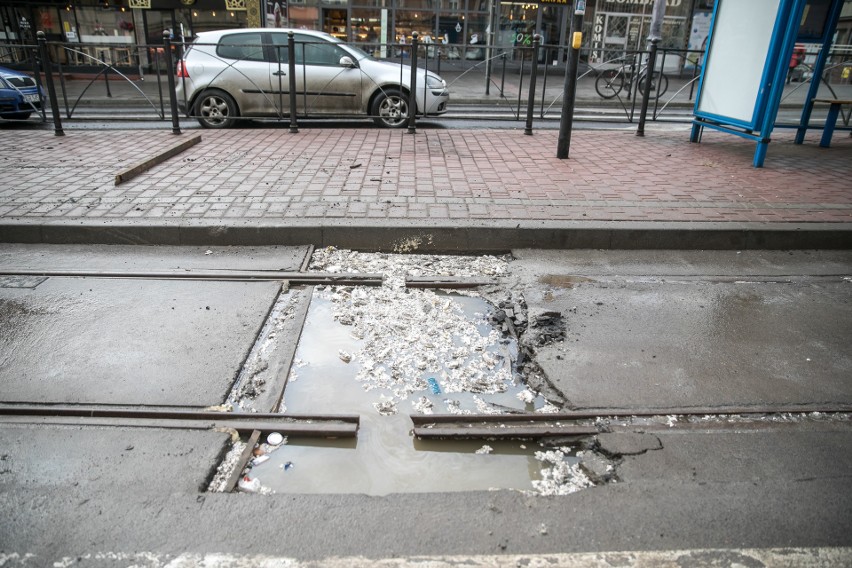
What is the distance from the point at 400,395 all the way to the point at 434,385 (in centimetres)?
20

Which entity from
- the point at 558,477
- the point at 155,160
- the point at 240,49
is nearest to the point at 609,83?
the point at 240,49

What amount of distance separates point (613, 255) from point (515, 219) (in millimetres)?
896

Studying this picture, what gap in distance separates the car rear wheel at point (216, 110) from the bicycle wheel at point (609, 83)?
32.4 feet

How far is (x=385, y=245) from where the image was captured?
508 centimetres

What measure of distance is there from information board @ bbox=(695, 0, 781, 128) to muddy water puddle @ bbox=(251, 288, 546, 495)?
584cm

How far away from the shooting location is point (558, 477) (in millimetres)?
2580

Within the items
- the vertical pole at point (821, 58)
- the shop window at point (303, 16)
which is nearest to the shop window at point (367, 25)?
the shop window at point (303, 16)

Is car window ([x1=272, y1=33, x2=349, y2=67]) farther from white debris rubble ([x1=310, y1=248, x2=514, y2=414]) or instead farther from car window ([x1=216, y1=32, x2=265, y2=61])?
white debris rubble ([x1=310, y1=248, x2=514, y2=414])

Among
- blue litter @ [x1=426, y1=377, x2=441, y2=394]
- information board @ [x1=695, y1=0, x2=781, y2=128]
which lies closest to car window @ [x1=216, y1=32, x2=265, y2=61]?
information board @ [x1=695, y1=0, x2=781, y2=128]

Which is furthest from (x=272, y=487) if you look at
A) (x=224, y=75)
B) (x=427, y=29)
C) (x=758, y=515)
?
(x=427, y=29)

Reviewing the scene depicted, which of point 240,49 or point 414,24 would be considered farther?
point 414,24

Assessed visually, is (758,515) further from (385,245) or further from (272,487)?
(385,245)

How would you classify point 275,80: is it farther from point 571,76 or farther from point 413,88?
point 571,76

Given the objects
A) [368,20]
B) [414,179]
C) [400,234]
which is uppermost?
[368,20]
